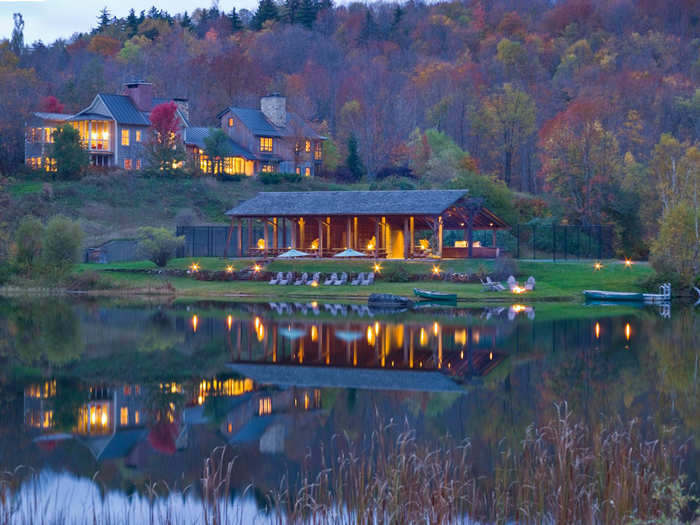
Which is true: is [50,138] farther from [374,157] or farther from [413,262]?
[413,262]

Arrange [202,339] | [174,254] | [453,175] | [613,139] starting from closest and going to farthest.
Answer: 1. [202,339]
2. [174,254]
3. [613,139]
4. [453,175]

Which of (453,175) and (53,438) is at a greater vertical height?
(453,175)

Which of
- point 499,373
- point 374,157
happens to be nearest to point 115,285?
point 499,373

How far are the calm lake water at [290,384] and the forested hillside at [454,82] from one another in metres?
29.0

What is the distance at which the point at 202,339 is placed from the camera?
102 feet

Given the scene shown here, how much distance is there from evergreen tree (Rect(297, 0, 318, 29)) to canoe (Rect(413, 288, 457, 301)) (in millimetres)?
117913

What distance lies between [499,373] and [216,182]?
5842cm

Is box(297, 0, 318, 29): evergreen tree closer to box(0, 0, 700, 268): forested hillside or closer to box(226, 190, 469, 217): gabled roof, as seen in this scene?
box(0, 0, 700, 268): forested hillside

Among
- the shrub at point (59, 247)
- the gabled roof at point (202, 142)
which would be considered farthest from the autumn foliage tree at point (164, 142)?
the shrub at point (59, 247)

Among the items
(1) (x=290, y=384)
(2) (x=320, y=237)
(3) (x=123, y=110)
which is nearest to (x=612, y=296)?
(2) (x=320, y=237)

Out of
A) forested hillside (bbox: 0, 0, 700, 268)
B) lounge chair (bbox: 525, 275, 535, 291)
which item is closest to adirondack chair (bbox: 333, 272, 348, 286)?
lounge chair (bbox: 525, 275, 535, 291)

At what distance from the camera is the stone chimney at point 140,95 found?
86.1 meters

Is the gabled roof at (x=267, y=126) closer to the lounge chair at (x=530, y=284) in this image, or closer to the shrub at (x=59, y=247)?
the shrub at (x=59, y=247)

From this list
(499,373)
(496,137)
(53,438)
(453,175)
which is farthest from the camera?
(496,137)
